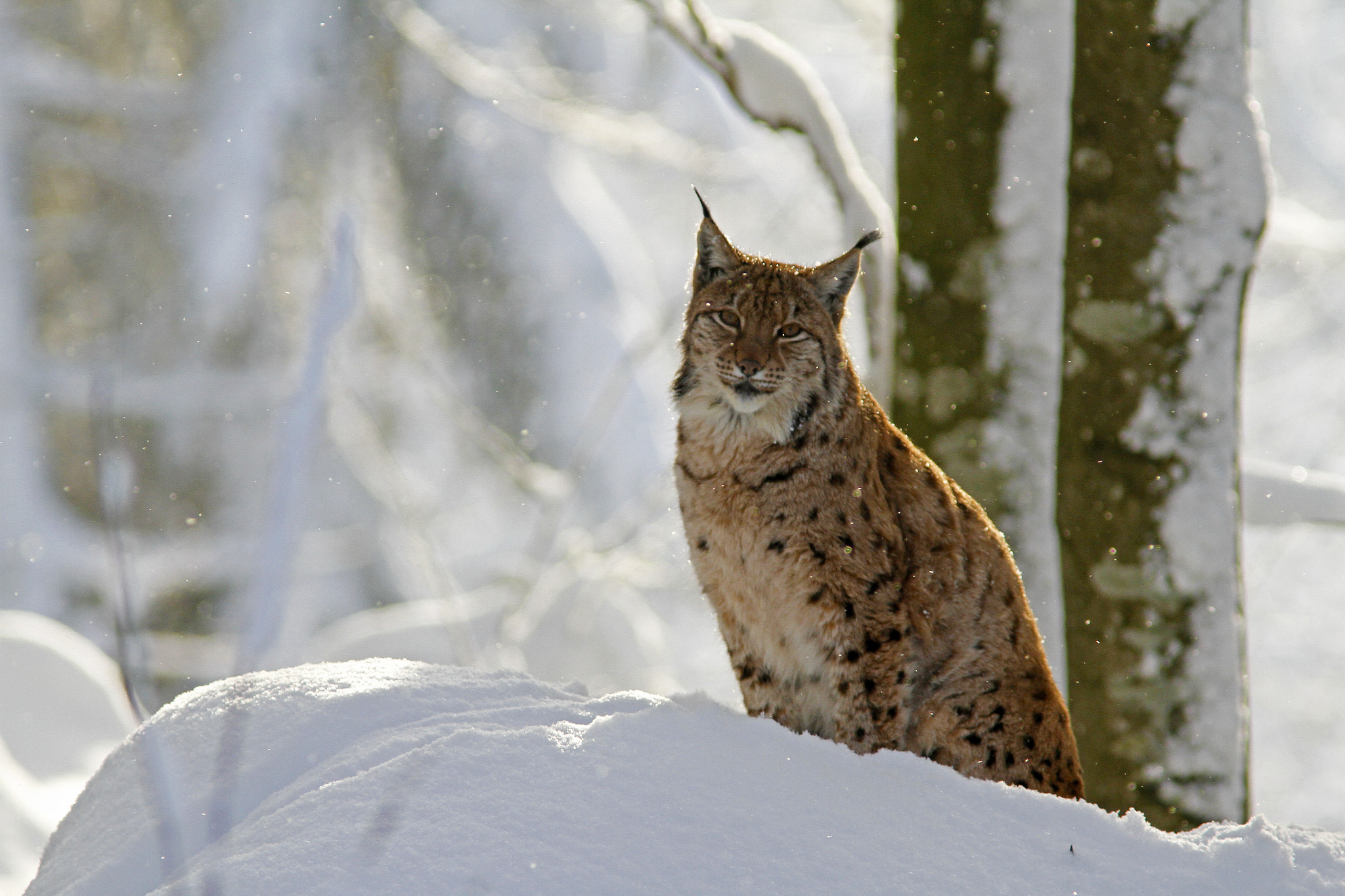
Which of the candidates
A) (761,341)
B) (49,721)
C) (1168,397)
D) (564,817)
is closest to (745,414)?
(761,341)

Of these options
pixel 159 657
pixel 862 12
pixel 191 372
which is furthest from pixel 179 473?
pixel 862 12

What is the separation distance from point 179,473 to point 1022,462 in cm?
1147

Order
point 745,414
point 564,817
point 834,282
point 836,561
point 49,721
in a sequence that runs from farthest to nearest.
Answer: point 49,721 → point 834,282 → point 745,414 → point 836,561 → point 564,817

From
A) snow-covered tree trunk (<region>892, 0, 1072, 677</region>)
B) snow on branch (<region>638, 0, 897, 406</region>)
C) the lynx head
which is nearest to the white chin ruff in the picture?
the lynx head

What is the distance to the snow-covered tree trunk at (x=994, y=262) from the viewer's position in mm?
3924

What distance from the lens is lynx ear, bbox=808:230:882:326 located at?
3137mm

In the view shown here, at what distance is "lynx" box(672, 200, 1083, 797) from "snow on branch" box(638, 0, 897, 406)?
1581 millimetres

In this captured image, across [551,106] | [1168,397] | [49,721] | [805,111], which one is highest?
[551,106]

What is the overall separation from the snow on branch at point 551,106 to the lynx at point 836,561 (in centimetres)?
590

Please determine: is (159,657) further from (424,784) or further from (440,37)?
(424,784)

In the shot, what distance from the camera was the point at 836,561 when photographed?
280cm

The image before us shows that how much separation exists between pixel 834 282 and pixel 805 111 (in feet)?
6.28

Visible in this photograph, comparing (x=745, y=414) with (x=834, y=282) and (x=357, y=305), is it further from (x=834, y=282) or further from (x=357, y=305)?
(x=357, y=305)

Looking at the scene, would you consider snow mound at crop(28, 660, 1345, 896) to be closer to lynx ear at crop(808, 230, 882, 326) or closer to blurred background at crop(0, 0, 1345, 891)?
lynx ear at crop(808, 230, 882, 326)
